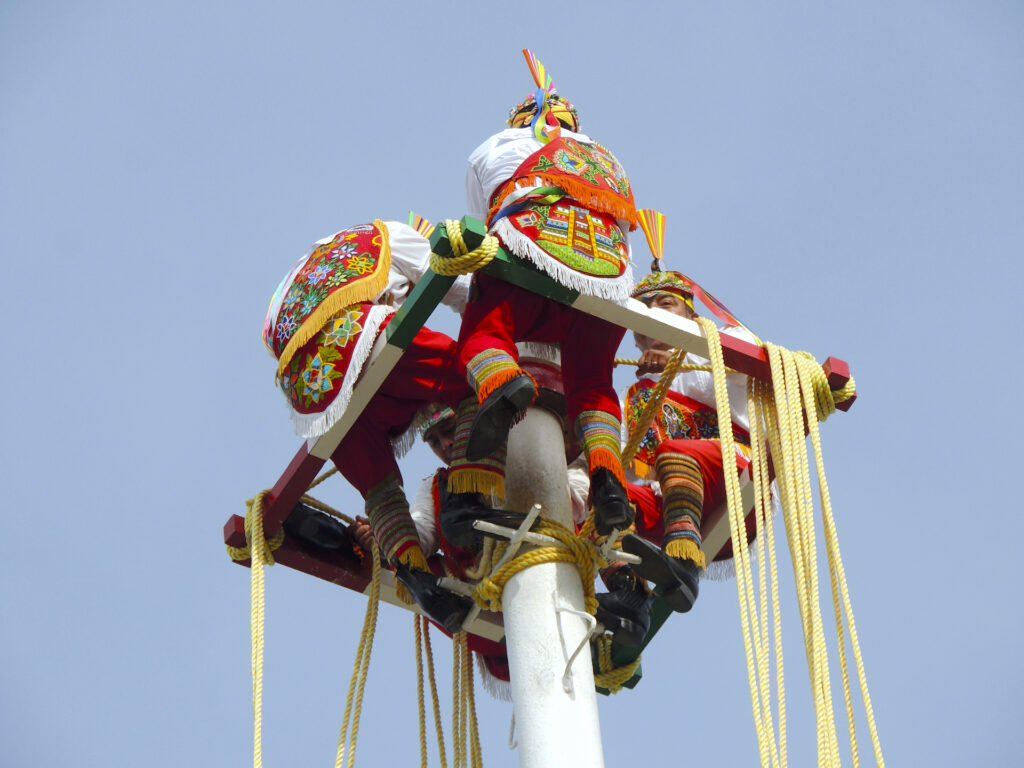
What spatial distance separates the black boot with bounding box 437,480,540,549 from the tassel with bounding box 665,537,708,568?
80 cm

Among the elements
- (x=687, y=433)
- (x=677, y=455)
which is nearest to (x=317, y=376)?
(x=677, y=455)

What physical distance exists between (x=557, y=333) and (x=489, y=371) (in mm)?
693

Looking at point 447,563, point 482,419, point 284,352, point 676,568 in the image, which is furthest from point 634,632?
point 284,352

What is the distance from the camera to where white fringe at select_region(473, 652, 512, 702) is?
827cm

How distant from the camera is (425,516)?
8.19 metres

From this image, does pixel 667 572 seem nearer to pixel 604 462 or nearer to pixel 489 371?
pixel 604 462

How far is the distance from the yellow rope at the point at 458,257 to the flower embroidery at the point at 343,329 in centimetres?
67

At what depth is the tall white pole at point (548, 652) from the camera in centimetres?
643

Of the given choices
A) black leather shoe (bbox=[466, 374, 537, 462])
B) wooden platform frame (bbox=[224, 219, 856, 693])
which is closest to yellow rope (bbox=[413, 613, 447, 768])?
wooden platform frame (bbox=[224, 219, 856, 693])

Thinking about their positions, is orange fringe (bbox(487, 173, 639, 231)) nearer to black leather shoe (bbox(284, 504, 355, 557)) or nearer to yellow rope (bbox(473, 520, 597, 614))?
yellow rope (bbox(473, 520, 597, 614))

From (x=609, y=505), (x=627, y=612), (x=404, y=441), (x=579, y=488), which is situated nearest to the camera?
(x=609, y=505)

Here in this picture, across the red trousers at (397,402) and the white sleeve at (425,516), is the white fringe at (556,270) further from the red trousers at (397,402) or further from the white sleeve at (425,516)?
the white sleeve at (425,516)

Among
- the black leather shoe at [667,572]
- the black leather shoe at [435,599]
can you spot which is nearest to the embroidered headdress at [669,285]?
→ the black leather shoe at [667,572]

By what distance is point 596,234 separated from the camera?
23.5 ft
